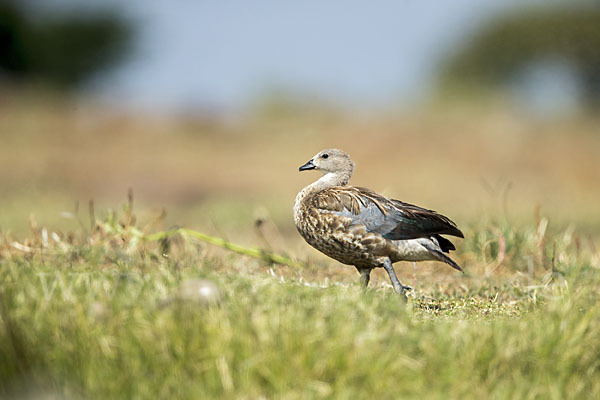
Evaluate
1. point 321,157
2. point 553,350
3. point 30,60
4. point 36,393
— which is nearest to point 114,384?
point 36,393

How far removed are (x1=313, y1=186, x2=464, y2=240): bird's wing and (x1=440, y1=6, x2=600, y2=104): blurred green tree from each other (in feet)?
95.5

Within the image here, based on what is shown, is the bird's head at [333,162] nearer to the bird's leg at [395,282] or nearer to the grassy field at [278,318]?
the grassy field at [278,318]

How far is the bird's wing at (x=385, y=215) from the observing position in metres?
4.52

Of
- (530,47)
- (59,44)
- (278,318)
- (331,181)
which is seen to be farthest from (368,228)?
(530,47)

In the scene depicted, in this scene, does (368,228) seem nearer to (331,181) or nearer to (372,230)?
(372,230)

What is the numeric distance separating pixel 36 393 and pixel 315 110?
1705 cm

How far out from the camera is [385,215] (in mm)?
4617

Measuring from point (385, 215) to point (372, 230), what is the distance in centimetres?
14

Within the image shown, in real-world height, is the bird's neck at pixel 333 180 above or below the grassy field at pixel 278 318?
above

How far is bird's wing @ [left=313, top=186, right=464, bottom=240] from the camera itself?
4.52 m

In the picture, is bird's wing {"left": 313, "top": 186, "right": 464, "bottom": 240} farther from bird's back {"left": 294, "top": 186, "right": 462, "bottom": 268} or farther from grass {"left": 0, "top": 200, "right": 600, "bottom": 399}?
A: grass {"left": 0, "top": 200, "right": 600, "bottom": 399}

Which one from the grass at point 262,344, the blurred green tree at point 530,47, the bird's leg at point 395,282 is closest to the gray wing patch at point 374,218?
the bird's leg at point 395,282

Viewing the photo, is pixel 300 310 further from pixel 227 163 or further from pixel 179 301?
pixel 227 163

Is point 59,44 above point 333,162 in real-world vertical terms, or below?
below
